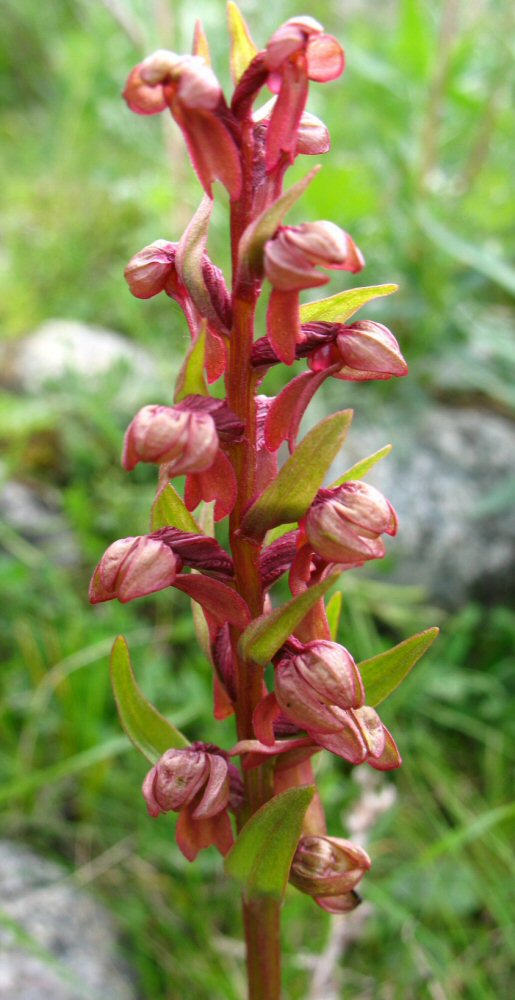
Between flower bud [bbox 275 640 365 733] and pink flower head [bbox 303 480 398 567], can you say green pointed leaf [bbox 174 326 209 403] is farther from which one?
flower bud [bbox 275 640 365 733]

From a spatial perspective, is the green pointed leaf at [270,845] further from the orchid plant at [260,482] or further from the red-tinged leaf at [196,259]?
the red-tinged leaf at [196,259]

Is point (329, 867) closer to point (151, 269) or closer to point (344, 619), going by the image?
point (151, 269)

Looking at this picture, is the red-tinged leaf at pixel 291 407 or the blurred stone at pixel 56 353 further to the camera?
the blurred stone at pixel 56 353

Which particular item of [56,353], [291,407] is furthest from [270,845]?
[56,353]

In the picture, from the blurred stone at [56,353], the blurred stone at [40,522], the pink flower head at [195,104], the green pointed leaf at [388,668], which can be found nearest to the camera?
the pink flower head at [195,104]

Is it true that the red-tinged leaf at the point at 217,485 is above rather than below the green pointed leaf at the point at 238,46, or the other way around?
below

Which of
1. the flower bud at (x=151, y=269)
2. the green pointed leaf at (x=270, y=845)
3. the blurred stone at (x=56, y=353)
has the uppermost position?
the flower bud at (x=151, y=269)

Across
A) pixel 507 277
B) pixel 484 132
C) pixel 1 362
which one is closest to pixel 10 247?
pixel 1 362

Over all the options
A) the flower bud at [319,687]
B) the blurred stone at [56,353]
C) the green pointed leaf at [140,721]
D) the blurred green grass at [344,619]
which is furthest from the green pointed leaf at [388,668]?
the blurred stone at [56,353]
